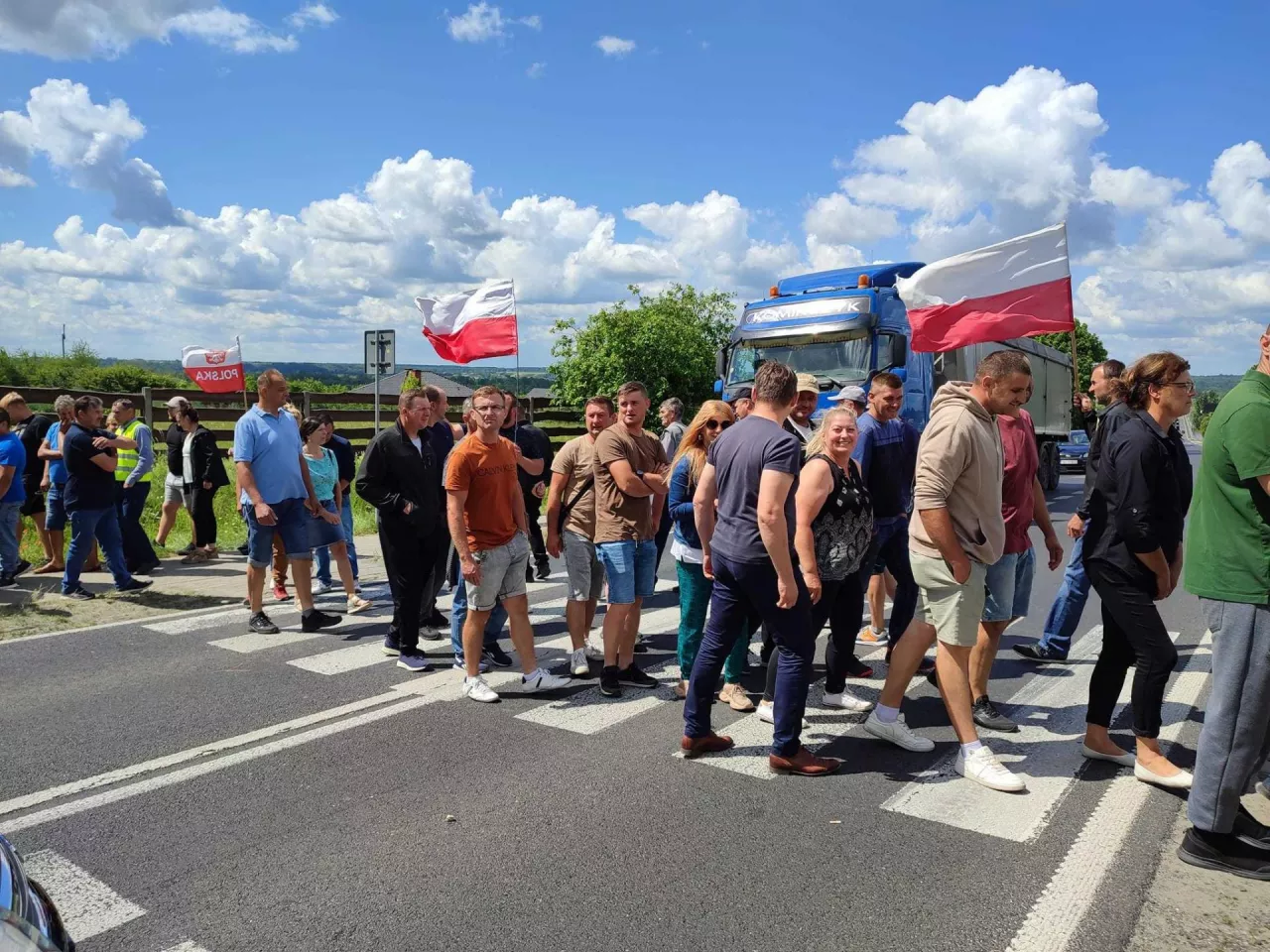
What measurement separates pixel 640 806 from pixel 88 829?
7.37 feet

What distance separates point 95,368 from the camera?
256 feet

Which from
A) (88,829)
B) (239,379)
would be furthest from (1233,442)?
(239,379)

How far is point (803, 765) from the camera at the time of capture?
14.0ft

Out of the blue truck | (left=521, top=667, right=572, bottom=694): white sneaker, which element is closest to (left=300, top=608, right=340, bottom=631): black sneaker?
(left=521, top=667, right=572, bottom=694): white sneaker

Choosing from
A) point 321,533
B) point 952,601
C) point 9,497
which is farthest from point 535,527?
point 952,601

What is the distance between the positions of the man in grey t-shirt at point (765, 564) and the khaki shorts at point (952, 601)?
1.89 ft

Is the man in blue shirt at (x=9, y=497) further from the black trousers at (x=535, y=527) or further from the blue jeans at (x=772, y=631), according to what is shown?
the blue jeans at (x=772, y=631)

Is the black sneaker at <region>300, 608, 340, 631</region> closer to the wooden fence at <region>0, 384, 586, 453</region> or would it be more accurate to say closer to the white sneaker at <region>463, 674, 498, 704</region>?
the white sneaker at <region>463, 674, 498, 704</region>

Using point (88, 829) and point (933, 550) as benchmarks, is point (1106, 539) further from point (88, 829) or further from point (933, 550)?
point (88, 829)

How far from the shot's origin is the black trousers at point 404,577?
6.28 meters

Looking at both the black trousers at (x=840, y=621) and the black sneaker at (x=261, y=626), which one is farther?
the black sneaker at (x=261, y=626)

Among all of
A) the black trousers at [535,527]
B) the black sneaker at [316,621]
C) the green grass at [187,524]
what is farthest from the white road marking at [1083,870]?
the green grass at [187,524]

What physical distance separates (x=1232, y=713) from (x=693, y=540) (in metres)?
2.78

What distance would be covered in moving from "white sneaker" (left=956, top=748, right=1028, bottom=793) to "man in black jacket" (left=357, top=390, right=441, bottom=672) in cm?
349
